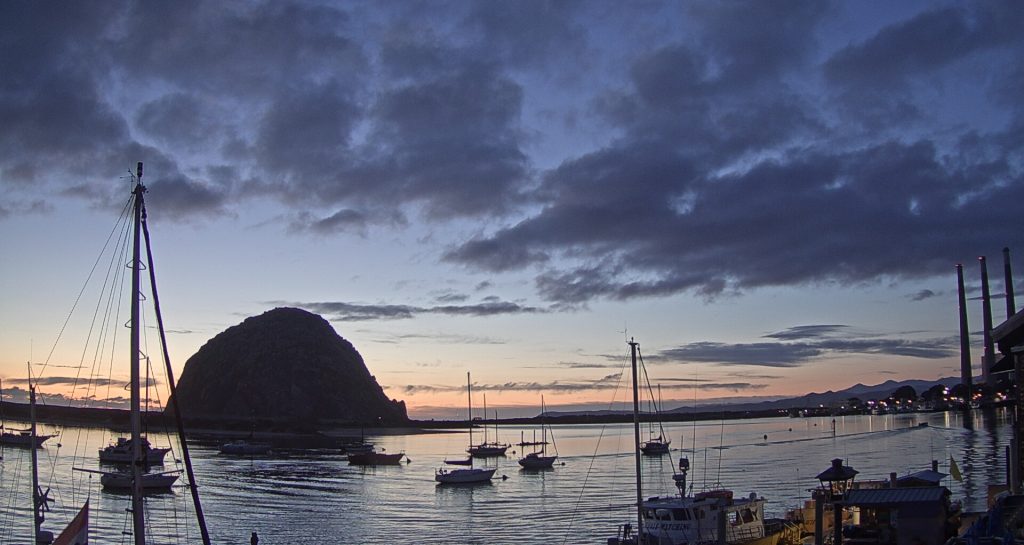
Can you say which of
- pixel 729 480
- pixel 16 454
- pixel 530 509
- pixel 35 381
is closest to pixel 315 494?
pixel 530 509

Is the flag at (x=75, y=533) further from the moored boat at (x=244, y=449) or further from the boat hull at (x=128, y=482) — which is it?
the moored boat at (x=244, y=449)

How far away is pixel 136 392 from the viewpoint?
79.7ft

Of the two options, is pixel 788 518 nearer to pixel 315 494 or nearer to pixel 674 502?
pixel 674 502

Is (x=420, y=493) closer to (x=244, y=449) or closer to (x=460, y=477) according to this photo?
(x=460, y=477)

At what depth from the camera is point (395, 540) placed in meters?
62.1

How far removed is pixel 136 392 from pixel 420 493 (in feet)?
250

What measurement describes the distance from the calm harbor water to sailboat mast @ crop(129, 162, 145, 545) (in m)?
35.1

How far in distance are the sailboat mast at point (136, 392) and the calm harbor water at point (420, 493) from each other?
3514cm

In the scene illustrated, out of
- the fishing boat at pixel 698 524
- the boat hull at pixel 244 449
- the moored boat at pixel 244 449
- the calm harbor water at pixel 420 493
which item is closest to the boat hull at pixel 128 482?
the calm harbor water at pixel 420 493

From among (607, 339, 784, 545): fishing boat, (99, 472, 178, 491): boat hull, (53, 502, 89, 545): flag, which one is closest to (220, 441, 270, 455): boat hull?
(99, 472, 178, 491): boat hull

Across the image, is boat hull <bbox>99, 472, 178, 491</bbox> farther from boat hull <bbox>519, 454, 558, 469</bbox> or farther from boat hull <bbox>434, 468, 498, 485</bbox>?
boat hull <bbox>519, 454, 558, 469</bbox>

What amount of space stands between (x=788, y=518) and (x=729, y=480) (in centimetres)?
5734

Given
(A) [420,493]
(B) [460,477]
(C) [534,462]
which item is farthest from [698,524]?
(C) [534,462]

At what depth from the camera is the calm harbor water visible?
64562 mm
